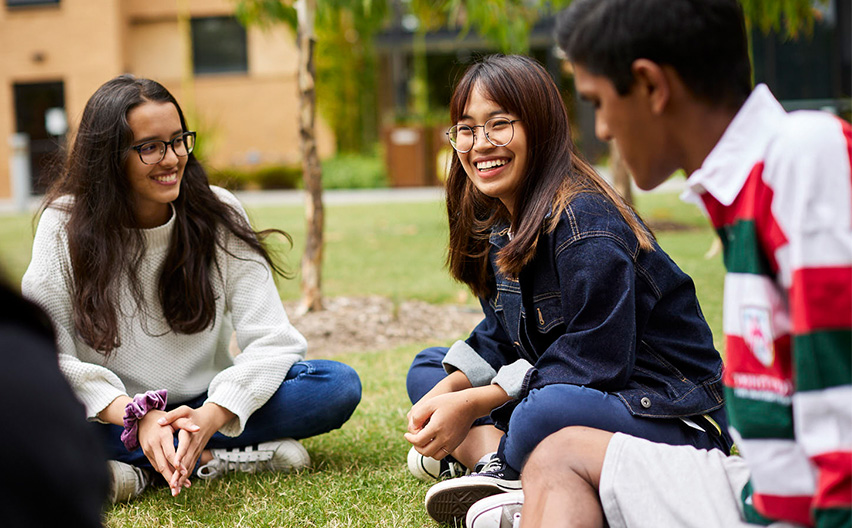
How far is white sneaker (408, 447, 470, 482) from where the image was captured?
2832 millimetres

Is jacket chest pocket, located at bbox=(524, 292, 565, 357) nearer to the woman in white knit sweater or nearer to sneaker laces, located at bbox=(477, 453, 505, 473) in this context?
sneaker laces, located at bbox=(477, 453, 505, 473)

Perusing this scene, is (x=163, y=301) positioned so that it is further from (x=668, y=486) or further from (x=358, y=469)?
(x=668, y=486)

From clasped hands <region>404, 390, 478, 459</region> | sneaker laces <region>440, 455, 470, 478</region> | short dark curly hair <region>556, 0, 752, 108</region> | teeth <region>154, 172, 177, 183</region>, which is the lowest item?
sneaker laces <region>440, 455, 470, 478</region>

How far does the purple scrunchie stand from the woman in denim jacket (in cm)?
78

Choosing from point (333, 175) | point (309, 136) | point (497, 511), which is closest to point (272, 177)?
point (333, 175)

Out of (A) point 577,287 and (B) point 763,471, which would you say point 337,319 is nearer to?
(A) point 577,287

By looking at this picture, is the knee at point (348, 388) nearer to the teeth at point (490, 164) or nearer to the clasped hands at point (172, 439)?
the clasped hands at point (172, 439)

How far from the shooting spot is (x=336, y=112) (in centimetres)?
2058

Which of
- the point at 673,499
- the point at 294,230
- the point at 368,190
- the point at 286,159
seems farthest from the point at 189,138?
the point at 286,159

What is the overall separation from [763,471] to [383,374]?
10.0 feet

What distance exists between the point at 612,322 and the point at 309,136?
12.0ft

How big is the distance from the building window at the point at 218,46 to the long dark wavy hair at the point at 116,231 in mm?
18990

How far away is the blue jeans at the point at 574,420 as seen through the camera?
207 centimetres

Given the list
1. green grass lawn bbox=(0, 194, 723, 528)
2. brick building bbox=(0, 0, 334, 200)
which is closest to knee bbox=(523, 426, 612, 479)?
green grass lawn bbox=(0, 194, 723, 528)
